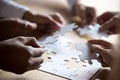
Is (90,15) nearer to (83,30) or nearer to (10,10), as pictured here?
(83,30)

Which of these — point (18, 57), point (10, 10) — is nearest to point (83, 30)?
point (10, 10)

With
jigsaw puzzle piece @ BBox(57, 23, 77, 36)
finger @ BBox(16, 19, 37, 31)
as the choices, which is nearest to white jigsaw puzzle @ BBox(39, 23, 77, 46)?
jigsaw puzzle piece @ BBox(57, 23, 77, 36)

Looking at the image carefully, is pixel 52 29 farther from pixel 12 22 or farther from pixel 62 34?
pixel 12 22

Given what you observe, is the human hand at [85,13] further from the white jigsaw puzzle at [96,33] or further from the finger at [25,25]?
the finger at [25,25]

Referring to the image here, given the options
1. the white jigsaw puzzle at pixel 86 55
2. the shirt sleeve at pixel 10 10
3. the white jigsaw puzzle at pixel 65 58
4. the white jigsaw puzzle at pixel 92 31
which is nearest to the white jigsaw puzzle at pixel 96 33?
the white jigsaw puzzle at pixel 92 31

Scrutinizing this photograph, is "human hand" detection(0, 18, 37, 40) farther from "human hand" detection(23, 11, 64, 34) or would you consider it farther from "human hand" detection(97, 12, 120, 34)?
"human hand" detection(97, 12, 120, 34)

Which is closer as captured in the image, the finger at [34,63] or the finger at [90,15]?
the finger at [34,63]
